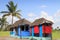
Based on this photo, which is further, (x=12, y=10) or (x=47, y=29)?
(x=12, y=10)

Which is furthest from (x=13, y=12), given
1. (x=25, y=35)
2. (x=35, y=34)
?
(x=35, y=34)

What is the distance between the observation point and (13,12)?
2159 inches

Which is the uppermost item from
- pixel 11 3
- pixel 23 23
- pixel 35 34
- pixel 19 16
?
pixel 11 3

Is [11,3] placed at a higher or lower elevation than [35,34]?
higher

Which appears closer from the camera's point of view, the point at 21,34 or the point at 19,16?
the point at 21,34

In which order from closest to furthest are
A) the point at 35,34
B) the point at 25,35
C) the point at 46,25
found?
the point at 46,25 < the point at 35,34 < the point at 25,35

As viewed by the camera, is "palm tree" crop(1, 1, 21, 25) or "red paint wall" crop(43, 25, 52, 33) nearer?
"red paint wall" crop(43, 25, 52, 33)

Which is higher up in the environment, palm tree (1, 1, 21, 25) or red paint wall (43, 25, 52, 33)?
palm tree (1, 1, 21, 25)

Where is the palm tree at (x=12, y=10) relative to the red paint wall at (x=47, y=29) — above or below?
above

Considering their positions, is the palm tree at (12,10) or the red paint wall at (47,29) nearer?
the red paint wall at (47,29)

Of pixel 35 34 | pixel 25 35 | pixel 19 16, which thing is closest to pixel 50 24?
pixel 35 34

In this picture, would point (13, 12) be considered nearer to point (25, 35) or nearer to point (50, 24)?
point (25, 35)

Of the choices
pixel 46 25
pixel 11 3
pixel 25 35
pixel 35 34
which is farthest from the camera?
pixel 11 3

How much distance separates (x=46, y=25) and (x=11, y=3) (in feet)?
105
